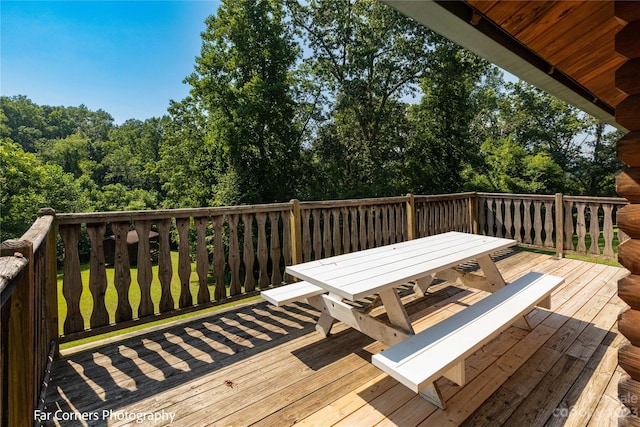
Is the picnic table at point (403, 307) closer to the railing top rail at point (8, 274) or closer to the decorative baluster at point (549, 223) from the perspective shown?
the railing top rail at point (8, 274)

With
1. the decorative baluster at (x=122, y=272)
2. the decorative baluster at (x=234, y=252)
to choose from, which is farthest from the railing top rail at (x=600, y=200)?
the decorative baluster at (x=122, y=272)

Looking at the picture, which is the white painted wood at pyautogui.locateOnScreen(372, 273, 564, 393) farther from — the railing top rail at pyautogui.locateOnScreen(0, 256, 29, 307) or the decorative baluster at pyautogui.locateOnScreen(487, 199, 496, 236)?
the decorative baluster at pyautogui.locateOnScreen(487, 199, 496, 236)

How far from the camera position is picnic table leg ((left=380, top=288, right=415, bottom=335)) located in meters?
1.99

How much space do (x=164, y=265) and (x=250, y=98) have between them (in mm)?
11418

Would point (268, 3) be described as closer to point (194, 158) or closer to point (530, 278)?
point (194, 158)

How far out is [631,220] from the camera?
1.38 meters

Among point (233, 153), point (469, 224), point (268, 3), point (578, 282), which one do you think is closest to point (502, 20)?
point (578, 282)

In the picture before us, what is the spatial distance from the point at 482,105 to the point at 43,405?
67.8ft

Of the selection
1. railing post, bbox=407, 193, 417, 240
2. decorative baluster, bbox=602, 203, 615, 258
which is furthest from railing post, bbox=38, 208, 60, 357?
decorative baluster, bbox=602, 203, 615, 258

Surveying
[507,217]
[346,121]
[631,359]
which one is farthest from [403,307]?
[346,121]

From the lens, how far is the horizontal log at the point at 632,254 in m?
1.37

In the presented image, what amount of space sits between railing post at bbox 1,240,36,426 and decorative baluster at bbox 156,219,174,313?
1.30m

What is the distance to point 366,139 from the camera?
12.5 m

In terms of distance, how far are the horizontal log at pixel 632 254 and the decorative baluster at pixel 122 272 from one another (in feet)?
10.3
